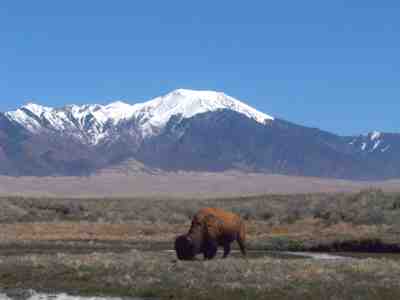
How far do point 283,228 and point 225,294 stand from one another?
4423cm

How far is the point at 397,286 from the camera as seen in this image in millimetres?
32406

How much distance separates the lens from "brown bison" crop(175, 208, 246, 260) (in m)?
38.9

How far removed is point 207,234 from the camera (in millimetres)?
39125

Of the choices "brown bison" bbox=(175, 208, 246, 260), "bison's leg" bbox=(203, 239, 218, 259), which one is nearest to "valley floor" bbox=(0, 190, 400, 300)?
"brown bison" bbox=(175, 208, 246, 260)

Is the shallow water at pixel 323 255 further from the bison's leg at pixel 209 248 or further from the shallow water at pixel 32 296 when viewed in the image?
the shallow water at pixel 32 296

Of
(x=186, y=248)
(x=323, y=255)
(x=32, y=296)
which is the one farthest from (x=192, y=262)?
(x=323, y=255)

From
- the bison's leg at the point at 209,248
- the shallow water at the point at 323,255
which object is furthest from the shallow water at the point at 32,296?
the shallow water at the point at 323,255

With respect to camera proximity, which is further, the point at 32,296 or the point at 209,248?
the point at 209,248

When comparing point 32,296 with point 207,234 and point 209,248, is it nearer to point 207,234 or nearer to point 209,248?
point 207,234

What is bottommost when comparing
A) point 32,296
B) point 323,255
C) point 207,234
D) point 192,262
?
point 32,296

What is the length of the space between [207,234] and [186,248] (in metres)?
→ 0.93

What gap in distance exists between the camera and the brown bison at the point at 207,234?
3888 cm

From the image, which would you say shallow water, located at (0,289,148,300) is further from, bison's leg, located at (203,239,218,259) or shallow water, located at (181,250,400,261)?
shallow water, located at (181,250,400,261)

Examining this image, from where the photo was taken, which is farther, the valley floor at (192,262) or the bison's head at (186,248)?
the bison's head at (186,248)
